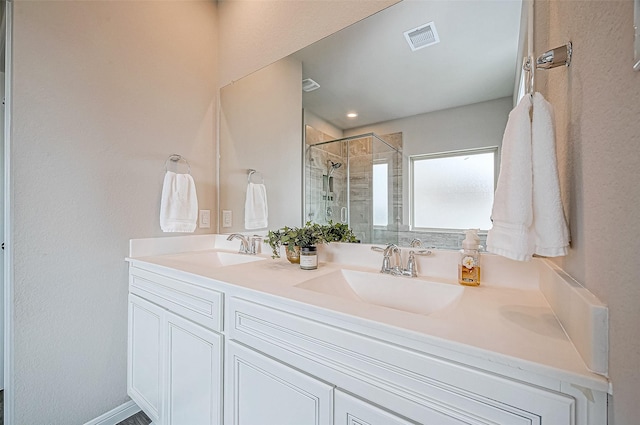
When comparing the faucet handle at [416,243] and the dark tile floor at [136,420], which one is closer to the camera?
the faucet handle at [416,243]

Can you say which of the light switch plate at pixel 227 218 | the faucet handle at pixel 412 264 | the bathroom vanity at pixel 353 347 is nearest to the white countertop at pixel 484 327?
the bathroom vanity at pixel 353 347

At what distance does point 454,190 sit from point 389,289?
0.45 meters

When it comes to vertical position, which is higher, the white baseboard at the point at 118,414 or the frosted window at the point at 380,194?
the frosted window at the point at 380,194

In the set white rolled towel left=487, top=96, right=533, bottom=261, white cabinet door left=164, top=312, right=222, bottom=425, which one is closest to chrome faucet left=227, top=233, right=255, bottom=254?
white cabinet door left=164, top=312, right=222, bottom=425

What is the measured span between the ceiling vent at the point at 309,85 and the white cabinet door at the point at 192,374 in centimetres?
123

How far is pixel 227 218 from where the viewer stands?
6.12 ft

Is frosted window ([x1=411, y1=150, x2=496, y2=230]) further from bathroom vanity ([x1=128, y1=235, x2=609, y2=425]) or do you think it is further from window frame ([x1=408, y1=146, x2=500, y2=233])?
bathroom vanity ([x1=128, y1=235, x2=609, y2=425])

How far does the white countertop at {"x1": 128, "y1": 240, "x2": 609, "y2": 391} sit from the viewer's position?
0.45m

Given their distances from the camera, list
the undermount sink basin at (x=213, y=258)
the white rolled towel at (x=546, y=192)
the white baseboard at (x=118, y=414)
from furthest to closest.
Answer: the undermount sink basin at (x=213, y=258)
the white baseboard at (x=118, y=414)
the white rolled towel at (x=546, y=192)

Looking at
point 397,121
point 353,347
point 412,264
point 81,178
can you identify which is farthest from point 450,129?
point 81,178

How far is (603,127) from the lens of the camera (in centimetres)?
45

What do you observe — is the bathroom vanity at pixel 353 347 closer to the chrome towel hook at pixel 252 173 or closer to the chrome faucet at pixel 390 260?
the chrome faucet at pixel 390 260

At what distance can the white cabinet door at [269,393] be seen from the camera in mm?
696

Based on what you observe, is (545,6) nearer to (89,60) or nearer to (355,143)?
(355,143)
